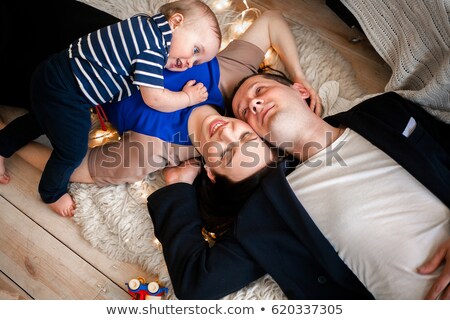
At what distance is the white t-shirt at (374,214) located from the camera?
964 mm

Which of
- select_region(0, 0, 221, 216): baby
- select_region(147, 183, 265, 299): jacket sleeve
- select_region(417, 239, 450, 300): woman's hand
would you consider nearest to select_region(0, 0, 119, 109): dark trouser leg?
select_region(0, 0, 221, 216): baby

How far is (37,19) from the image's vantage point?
1.32 metres

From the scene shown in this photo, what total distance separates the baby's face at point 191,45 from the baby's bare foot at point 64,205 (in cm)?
52

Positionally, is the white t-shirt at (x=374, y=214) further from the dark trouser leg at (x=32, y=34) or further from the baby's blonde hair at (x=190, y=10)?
the dark trouser leg at (x=32, y=34)

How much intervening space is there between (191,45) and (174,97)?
15cm

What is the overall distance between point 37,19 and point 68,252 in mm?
733

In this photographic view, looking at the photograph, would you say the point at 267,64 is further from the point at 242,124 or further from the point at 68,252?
the point at 68,252

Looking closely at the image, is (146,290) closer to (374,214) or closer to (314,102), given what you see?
(374,214)

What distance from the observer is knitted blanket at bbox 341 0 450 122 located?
1132 mm

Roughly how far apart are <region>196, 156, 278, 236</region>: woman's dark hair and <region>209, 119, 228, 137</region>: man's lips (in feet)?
0.40

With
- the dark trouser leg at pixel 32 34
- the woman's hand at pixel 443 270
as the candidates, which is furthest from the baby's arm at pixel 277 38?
the woman's hand at pixel 443 270

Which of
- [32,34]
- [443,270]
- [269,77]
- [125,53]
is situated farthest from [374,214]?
[32,34]

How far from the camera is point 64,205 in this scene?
1313 millimetres
